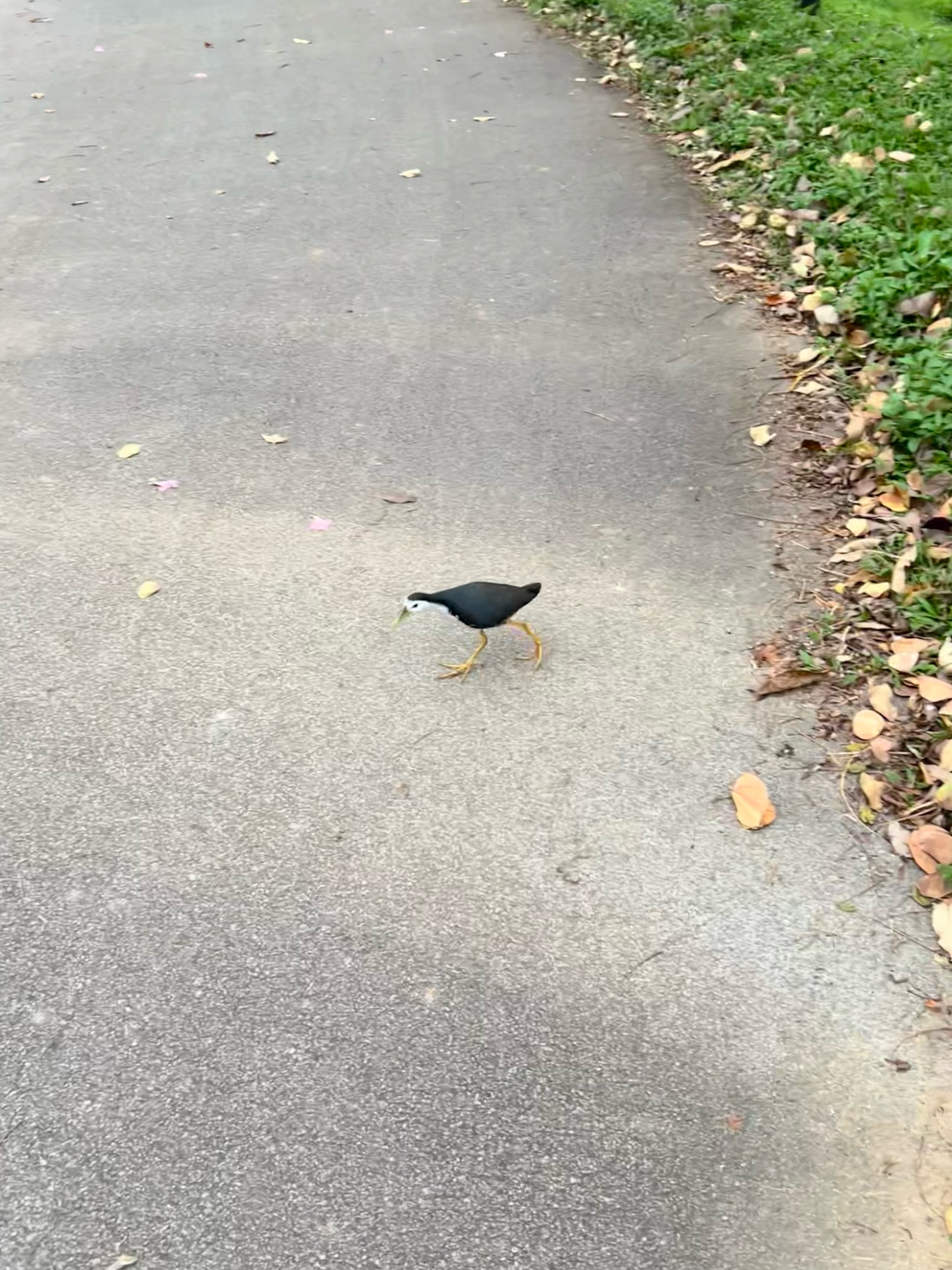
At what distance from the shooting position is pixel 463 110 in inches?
299

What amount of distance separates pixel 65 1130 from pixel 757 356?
4.01 m

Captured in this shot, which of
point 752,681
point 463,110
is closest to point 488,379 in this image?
point 752,681

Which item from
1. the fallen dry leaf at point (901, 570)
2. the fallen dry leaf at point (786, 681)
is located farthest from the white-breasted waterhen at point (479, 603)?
the fallen dry leaf at point (901, 570)

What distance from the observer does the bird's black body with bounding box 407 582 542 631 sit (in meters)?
3.20

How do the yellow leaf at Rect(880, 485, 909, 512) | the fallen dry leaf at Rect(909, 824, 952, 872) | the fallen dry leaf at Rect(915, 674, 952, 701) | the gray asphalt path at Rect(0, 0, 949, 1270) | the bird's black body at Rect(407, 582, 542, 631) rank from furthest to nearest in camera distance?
1. the yellow leaf at Rect(880, 485, 909, 512)
2. the bird's black body at Rect(407, 582, 542, 631)
3. the fallen dry leaf at Rect(915, 674, 952, 701)
4. the fallen dry leaf at Rect(909, 824, 952, 872)
5. the gray asphalt path at Rect(0, 0, 949, 1270)

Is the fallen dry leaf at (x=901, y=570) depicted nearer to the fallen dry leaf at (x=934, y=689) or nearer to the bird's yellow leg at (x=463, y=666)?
the fallen dry leaf at (x=934, y=689)

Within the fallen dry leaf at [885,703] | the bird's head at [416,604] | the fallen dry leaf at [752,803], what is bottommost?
the fallen dry leaf at [752,803]

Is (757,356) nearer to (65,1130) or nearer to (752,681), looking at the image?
(752,681)

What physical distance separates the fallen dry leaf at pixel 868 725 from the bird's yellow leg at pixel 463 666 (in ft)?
3.76

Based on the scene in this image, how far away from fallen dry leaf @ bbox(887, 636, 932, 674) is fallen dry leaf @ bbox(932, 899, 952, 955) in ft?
2.62

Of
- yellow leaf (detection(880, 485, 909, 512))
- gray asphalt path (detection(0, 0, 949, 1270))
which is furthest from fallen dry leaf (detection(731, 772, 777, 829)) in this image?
yellow leaf (detection(880, 485, 909, 512))

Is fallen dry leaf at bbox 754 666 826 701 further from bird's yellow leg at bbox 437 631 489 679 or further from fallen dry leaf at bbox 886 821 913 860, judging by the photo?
bird's yellow leg at bbox 437 631 489 679

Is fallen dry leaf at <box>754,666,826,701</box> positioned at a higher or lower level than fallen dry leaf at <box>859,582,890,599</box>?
lower

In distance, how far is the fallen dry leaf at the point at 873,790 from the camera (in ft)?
9.51
